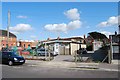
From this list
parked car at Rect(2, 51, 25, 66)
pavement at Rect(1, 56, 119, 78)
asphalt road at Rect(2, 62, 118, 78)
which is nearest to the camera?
asphalt road at Rect(2, 62, 118, 78)

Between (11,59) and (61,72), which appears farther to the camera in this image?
(11,59)

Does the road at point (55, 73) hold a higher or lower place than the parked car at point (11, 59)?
lower

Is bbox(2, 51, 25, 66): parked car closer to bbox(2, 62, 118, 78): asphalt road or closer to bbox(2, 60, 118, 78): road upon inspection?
bbox(2, 60, 118, 78): road

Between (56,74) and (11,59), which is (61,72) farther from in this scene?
(11,59)

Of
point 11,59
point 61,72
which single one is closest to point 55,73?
point 61,72

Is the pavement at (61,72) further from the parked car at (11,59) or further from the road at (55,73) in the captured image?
the parked car at (11,59)

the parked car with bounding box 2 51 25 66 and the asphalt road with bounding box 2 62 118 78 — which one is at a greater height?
the parked car with bounding box 2 51 25 66

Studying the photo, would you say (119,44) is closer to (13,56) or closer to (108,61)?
(108,61)

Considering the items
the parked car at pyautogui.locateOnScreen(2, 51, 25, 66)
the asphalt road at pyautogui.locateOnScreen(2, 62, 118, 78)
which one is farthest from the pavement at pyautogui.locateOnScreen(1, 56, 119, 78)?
the parked car at pyautogui.locateOnScreen(2, 51, 25, 66)

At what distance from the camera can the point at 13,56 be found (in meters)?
23.6

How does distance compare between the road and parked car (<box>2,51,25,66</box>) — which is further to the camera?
parked car (<box>2,51,25,66</box>)

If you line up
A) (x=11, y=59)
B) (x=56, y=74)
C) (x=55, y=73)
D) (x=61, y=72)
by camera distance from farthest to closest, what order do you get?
(x=11, y=59), (x=61, y=72), (x=55, y=73), (x=56, y=74)

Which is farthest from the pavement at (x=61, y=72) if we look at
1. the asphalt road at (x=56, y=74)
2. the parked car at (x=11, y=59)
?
the parked car at (x=11, y=59)

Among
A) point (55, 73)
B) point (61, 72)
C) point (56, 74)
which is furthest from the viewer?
point (61, 72)
